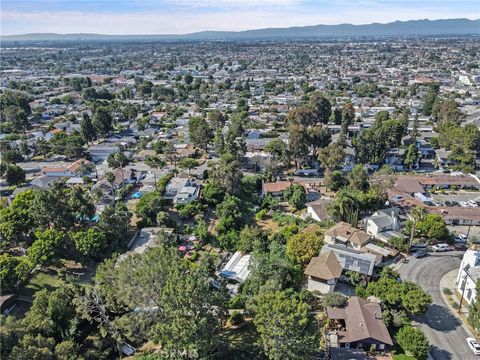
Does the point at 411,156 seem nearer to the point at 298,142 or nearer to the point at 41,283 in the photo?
the point at 298,142

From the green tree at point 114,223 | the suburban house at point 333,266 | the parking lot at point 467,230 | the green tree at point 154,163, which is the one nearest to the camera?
the suburban house at point 333,266

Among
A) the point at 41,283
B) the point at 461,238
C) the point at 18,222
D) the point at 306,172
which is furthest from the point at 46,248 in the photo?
the point at 461,238

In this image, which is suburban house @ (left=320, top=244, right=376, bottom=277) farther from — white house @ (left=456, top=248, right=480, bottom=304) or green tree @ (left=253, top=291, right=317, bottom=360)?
green tree @ (left=253, top=291, right=317, bottom=360)

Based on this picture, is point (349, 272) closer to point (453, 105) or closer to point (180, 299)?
point (180, 299)

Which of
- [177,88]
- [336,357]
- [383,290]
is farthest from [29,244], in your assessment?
[177,88]

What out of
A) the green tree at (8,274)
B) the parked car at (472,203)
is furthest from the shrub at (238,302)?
the parked car at (472,203)

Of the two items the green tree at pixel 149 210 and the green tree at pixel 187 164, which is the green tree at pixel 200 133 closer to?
the green tree at pixel 187 164
